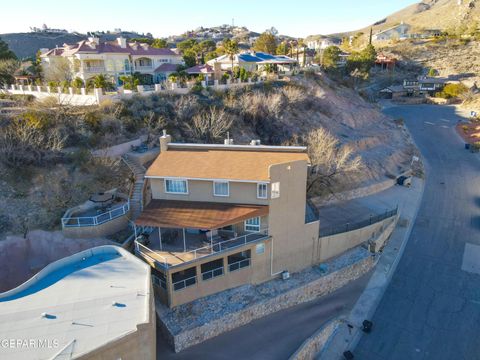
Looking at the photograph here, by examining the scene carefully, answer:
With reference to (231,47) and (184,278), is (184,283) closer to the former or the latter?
(184,278)

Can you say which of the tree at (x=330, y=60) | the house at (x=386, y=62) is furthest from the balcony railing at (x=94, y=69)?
the house at (x=386, y=62)

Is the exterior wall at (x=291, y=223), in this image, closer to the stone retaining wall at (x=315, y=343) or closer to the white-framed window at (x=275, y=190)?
the white-framed window at (x=275, y=190)

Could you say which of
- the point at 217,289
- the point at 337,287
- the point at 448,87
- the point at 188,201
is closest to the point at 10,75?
the point at 188,201

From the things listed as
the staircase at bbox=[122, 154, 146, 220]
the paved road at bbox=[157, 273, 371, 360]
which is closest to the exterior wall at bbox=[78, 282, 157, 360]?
the paved road at bbox=[157, 273, 371, 360]

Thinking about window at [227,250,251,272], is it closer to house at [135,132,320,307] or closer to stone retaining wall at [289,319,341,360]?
house at [135,132,320,307]

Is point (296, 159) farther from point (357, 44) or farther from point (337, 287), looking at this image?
point (357, 44)

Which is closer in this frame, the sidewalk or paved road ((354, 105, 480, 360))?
paved road ((354, 105, 480, 360))
